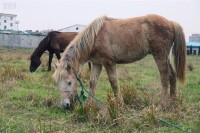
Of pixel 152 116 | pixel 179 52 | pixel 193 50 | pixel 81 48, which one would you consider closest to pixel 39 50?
pixel 81 48

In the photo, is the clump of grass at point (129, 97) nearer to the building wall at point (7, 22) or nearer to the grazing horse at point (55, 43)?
the grazing horse at point (55, 43)

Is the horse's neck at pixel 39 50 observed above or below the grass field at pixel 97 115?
above

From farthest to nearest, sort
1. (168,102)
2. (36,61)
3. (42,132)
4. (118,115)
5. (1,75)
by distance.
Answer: (36,61) → (1,75) → (168,102) → (118,115) → (42,132)

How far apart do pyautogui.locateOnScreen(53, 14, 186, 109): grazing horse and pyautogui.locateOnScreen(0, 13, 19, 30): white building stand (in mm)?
118000

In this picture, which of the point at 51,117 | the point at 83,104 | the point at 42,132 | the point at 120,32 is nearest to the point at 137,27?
the point at 120,32

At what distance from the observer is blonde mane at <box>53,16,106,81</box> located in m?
6.52

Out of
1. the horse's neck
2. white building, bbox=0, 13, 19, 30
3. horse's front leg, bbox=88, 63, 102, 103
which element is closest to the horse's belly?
horse's front leg, bbox=88, 63, 102, 103

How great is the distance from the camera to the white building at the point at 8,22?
392 feet

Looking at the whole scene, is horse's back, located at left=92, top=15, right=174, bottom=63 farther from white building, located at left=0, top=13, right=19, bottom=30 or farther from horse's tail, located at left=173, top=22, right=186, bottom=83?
white building, located at left=0, top=13, right=19, bottom=30

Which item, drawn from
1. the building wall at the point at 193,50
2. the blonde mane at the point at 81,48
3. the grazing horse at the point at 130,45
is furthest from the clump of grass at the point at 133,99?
the building wall at the point at 193,50

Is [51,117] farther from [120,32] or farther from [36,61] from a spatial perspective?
[36,61]

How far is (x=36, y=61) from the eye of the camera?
1413cm

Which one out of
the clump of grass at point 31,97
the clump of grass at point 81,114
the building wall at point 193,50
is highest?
the clump of grass at point 81,114

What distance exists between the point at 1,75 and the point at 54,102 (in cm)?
358
